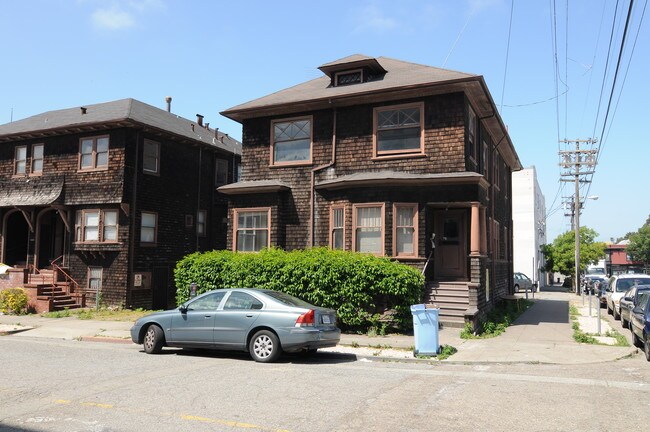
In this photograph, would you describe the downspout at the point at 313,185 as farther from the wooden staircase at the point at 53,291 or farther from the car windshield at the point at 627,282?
the car windshield at the point at 627,282

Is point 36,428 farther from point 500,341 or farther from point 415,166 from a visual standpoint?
point 415,166

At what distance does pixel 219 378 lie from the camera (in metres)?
8.80

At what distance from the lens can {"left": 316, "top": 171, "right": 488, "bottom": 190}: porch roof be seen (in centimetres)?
1611

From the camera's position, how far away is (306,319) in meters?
10.3

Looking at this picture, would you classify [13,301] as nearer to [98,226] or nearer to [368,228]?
[98,226]

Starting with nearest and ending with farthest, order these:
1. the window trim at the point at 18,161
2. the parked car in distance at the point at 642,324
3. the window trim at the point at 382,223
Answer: the parked car in distance at the point at 642,324
the window trim at the point at 382,223
the window trim at the point at 18,161

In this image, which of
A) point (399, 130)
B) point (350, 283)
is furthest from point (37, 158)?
point (350, 283)

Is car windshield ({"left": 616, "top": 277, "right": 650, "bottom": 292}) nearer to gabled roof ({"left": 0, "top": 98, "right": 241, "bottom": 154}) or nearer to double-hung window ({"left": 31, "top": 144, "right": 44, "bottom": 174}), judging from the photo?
gabled roof ({"left": 0, "top": 98, "right": 241, "bottom": 154})

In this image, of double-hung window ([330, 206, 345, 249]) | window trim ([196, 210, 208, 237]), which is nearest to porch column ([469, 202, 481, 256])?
double-hung window ([330, 206, 345, 249])

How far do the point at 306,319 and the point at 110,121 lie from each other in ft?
52.6

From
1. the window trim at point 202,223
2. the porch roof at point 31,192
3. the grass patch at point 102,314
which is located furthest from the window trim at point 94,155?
the grass patch at point 102,314

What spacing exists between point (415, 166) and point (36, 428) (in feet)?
44.0

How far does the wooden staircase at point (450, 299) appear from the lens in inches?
612

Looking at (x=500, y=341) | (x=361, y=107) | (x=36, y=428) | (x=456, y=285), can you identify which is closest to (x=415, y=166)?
(x=361, y=107)
